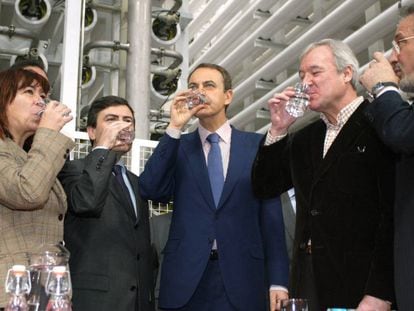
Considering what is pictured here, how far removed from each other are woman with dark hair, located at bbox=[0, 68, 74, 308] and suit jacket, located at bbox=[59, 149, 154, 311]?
0.50 feet

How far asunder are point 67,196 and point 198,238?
443mm

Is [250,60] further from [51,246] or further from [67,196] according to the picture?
[51,246]

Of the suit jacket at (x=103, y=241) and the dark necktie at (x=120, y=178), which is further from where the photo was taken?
the dark necktie at (x=120, y=178)

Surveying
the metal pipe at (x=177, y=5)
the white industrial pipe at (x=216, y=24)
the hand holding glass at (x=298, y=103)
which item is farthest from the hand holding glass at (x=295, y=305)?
the white industrial pipe at (x=216, y=24)

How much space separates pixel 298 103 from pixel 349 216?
381 millimetres

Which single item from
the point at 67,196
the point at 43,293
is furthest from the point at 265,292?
the point at 43,293

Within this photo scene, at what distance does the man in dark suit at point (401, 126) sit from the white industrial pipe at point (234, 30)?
341cm

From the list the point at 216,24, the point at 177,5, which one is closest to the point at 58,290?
the point at 177,5

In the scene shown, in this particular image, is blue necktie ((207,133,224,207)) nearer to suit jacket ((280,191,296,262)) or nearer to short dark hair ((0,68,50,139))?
suit jacket ((280,191,296,262))

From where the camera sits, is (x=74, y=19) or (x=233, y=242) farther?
(x=74, y=19)

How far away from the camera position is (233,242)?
7.20 feet

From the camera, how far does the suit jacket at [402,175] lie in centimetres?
160

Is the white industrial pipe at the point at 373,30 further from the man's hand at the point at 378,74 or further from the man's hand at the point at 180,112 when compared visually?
the man's hand at the point at 378,74

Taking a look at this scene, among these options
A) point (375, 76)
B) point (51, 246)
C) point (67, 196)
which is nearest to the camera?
point (51, 246)
